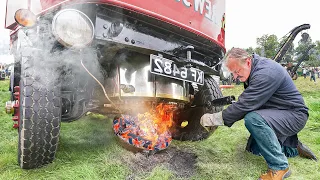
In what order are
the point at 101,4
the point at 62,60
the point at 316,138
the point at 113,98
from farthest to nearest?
the point at 316,138, the point at 113,98, the point at 62,60, the point at 101,4

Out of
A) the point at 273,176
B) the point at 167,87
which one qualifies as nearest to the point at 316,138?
the point at 273,176

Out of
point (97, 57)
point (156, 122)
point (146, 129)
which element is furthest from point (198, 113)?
point (97, 57)

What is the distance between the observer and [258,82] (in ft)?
6.56

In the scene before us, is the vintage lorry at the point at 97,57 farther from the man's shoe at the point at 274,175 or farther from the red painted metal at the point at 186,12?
the man's shoe at the point at 274,175

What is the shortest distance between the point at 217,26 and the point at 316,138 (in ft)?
6.22

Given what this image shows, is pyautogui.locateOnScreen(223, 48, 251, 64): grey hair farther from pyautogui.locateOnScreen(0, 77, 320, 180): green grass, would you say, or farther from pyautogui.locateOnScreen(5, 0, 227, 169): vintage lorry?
pyautogui.locateOnScreen(0, 77, 320, 180): green grass

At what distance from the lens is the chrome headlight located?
70.6 inches

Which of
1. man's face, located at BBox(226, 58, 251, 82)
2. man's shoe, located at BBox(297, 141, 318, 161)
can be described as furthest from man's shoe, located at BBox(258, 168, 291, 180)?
man's face, located at BBox(226, 58, 251, 82)

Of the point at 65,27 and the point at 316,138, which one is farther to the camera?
the point at 316,138

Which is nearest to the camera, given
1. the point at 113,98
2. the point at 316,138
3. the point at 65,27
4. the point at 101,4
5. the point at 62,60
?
the point at 65,27

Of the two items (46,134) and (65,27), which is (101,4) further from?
(46,134)

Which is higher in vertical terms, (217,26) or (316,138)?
(217,26)

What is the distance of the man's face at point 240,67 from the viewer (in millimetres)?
2162

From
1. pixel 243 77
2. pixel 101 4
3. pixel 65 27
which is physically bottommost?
pixel 243 77
